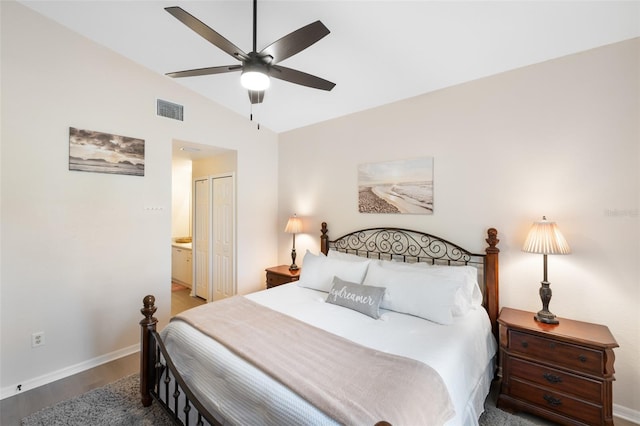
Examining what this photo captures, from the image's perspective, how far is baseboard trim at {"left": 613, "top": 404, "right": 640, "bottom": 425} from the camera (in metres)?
1.98

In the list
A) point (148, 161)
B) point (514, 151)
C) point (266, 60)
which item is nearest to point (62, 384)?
point (148, 161)

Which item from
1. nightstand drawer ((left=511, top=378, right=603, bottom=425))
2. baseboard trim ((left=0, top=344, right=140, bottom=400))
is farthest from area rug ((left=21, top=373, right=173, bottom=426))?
nightstand drawer ((left=511, top=378, right=603, bottom=425))

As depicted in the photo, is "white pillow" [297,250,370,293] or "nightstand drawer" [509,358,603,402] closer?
"nightstand drawer" [509,358,603,402]

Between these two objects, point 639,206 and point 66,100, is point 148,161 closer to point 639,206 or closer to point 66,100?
point 66,100

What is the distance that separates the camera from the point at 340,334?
1895 millimetres

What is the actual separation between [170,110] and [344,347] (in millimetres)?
3265

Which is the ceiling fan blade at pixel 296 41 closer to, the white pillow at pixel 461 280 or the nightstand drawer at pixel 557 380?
the white pillow at pixel 461 280

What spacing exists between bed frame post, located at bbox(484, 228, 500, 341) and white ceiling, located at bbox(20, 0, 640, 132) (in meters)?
1.49

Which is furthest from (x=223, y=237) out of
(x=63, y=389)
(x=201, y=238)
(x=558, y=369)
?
(x=558, y=369)

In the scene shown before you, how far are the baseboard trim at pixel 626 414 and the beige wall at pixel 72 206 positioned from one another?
4285mm

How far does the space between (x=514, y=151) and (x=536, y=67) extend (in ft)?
2.27

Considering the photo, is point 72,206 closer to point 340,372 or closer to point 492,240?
point 340,372

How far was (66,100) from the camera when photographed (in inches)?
104

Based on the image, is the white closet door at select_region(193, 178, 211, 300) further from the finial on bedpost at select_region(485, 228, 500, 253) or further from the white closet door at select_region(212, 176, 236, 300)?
the finial on bedpost at select_region(485, 228, 500, 253)
